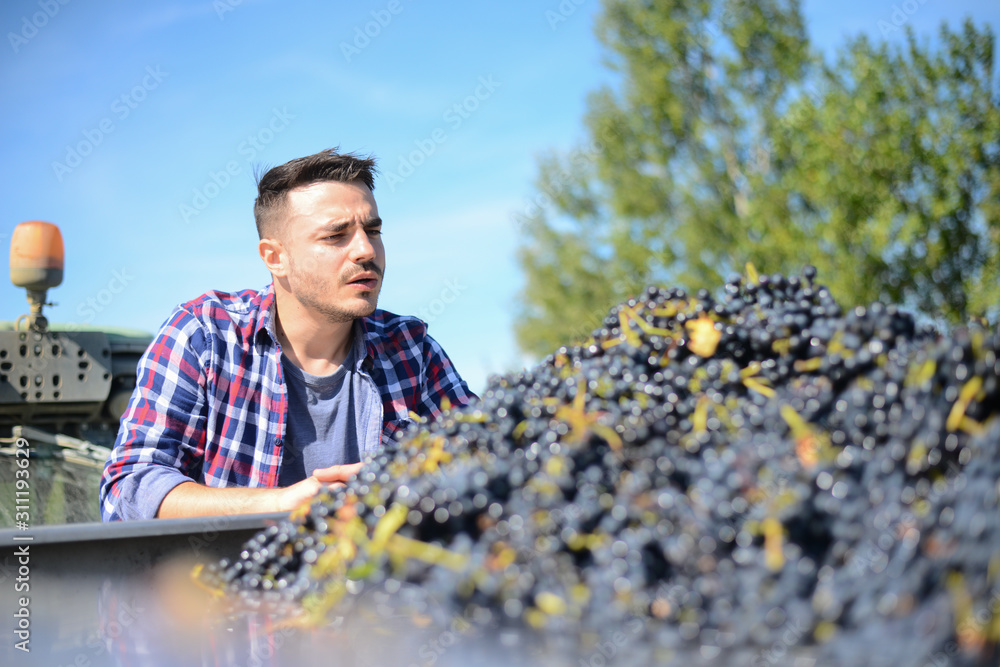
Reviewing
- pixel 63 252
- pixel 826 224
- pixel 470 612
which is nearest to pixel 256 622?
pixel 470 612

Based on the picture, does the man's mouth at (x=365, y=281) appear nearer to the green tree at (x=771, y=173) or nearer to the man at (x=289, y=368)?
the man at (x=289, y=368)

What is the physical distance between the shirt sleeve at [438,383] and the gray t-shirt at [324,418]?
0.25 metres

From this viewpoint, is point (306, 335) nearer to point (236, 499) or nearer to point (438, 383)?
point (438, 383)

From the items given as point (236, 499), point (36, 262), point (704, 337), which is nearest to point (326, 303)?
point (236, 499)

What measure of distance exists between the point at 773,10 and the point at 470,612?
61.1 feet

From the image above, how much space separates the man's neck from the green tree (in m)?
9.46

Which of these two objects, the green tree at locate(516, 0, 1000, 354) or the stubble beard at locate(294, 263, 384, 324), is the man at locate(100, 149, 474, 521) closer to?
the stubble beard at locate(294, 263, 384, 324)

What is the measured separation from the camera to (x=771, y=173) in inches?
640

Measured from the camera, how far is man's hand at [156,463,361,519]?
166cm

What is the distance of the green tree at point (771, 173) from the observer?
43.5 feet

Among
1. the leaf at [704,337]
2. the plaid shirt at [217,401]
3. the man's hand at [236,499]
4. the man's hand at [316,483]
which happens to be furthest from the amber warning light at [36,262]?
the leaf at [704,337]

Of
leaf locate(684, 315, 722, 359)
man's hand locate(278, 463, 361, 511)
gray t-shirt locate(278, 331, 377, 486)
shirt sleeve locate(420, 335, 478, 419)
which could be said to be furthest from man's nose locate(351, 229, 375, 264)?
leaf locate(684, 315, 722, 359)

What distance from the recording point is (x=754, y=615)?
766 mm

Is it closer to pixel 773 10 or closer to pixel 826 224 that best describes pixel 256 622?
pixel 826 224
